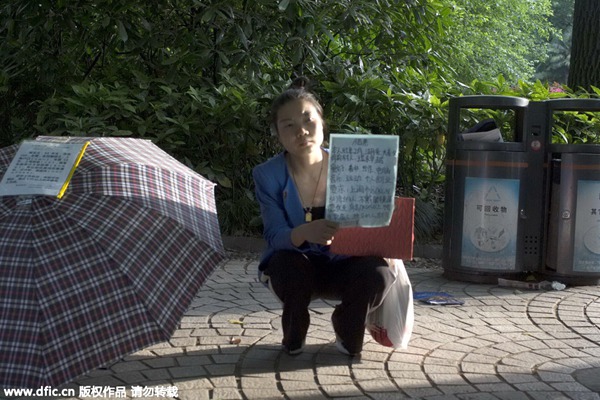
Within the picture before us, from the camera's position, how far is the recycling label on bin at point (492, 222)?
20.4 feet

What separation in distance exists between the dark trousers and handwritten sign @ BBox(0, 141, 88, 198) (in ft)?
3.85

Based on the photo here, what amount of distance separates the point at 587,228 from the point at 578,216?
11 centimetres

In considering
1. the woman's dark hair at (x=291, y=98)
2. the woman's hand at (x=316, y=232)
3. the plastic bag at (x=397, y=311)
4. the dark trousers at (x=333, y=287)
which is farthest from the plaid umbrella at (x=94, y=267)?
the plastic bag at (x=397, y=311)

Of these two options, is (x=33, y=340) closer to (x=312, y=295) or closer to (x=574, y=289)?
(x=312, y=295)

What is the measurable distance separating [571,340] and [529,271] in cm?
185

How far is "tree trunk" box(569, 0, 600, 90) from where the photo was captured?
939 cm

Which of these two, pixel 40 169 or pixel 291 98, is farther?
pixel 291 98

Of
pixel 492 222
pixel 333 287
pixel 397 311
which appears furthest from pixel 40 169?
pixel 492 222

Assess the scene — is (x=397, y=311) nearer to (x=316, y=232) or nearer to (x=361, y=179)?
(x=316, y=232)

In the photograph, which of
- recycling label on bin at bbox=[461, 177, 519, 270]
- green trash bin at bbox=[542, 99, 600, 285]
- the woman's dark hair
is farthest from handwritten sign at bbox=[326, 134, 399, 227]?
green trash bin at bbox=[542, 99, 600, 285]

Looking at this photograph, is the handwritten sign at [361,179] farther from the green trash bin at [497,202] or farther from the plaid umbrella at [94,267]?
the green trash bin at [497,202]

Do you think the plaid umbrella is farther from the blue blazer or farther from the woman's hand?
the blue blazer

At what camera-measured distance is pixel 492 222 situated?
622cm

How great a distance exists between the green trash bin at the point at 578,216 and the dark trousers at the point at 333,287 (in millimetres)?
2691
